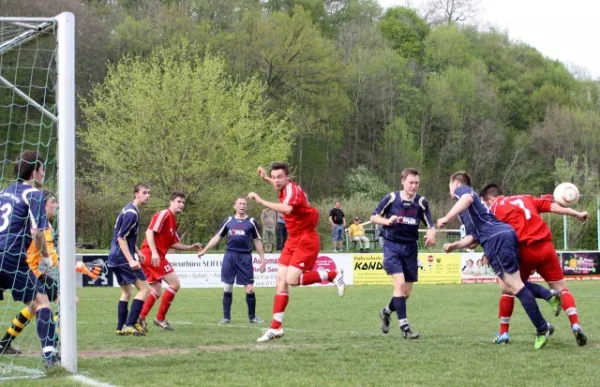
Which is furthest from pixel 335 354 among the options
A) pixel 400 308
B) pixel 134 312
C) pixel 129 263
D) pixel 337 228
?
pixel 337 228

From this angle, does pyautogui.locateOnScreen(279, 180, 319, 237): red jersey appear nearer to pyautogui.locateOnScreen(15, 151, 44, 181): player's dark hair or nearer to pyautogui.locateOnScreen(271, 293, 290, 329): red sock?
pyautogui.locateOnScreen(271, 293, 290, 329): red sock

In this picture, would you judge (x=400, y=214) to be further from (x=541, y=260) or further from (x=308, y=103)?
(x=308, y=103)

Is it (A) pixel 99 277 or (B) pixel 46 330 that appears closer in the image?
(B) pixel 46 330

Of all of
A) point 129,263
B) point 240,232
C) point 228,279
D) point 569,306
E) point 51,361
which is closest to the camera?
point 51,361

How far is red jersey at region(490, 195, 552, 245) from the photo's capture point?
9781 mm

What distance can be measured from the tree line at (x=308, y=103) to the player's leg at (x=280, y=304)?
2902 cm

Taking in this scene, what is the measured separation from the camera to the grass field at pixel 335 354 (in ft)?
23.6

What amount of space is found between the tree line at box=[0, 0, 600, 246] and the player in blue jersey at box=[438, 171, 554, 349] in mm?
30773

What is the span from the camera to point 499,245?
30.9ft

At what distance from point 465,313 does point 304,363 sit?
308 inches

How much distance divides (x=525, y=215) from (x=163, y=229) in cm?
532

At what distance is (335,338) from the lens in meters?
10.6

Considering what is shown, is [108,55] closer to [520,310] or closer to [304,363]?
[520,310]

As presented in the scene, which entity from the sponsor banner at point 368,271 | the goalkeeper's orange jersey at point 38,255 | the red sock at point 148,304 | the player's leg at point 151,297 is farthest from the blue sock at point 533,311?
the sponsor banner at point 368,271
